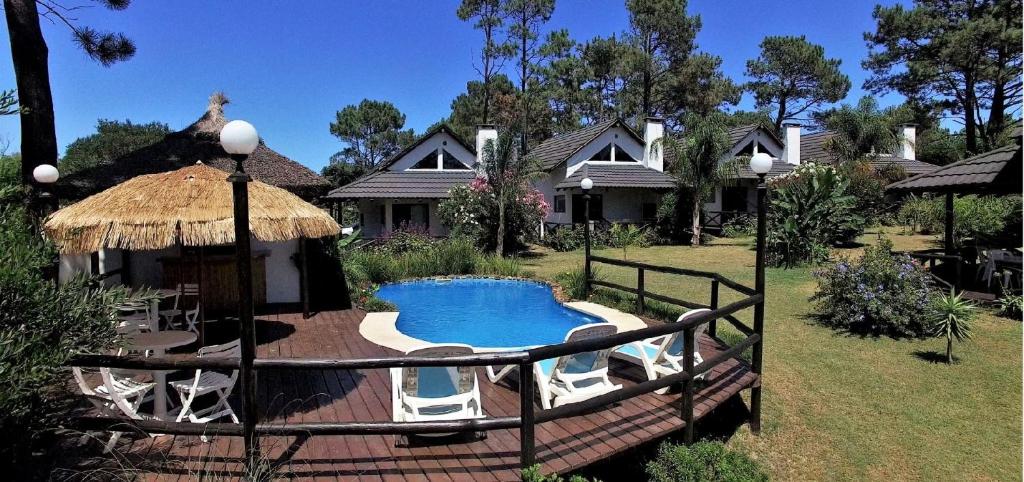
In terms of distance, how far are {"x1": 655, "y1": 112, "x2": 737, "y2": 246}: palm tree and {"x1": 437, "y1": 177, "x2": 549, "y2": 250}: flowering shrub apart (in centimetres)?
691

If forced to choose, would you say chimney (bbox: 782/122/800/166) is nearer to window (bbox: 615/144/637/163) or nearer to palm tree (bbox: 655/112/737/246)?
window (bbox: 615/144/637/163)

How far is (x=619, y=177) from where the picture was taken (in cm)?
2761

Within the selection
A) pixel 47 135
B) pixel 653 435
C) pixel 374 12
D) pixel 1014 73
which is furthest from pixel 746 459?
pixel 1014 73

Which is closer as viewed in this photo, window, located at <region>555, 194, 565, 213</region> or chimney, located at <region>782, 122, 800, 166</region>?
window, located at <region>555, 194, 565, 213</region>

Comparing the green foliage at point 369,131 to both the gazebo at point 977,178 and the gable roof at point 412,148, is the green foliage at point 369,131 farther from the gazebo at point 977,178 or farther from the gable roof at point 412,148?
the gazebo at point 977,178

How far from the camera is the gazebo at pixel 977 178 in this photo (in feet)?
37.8

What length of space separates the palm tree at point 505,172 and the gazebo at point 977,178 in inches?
451

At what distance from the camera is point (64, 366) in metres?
3.73

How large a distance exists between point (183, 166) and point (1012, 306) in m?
19.9

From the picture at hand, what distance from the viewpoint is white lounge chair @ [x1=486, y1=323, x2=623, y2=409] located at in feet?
17.3

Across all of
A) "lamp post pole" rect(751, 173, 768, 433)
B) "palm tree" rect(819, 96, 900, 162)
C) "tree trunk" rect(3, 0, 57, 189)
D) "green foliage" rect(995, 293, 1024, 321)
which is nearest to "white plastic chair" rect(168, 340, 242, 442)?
"lamp post pole" rect(751, 173, 768, 433)

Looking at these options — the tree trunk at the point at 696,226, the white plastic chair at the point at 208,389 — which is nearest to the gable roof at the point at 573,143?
the tree trunk at the point at 696,226

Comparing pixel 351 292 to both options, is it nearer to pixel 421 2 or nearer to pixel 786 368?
pixel 786 368

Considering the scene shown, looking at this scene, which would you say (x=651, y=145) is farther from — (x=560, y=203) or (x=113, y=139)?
(x=113, y=139)
